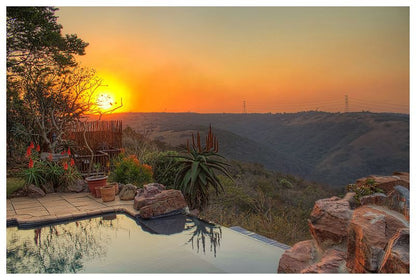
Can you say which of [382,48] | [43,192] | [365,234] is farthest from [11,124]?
[382,48]

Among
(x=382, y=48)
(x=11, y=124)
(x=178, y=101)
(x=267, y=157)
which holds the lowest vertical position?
(x=267, y=157)

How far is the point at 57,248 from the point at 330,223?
127 inches

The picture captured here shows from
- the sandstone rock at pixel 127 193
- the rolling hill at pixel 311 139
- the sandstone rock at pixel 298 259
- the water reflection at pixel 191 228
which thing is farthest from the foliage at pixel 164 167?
the rolling hill at pixel 311 139

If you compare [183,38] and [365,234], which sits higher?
[183,38]

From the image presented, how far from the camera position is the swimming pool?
3.17 meters

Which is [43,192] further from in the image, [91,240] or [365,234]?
[365,234]

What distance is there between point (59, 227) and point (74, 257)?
4.46ft

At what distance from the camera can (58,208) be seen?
5488 millimetres

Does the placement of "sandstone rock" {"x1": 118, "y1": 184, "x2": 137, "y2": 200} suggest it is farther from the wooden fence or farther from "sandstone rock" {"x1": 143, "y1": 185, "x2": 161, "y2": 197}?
the wooden fence

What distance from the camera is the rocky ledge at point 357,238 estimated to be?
7.45 feet

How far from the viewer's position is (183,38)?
855 centimetres

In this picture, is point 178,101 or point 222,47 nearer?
point 222,47

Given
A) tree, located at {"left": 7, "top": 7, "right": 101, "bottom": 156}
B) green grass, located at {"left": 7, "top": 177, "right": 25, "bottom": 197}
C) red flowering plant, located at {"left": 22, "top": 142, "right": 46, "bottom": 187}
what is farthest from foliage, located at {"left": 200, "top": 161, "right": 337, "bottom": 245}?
tree, located at {"left": 7, "top": 7, "right": 101, "bottom": 156}
